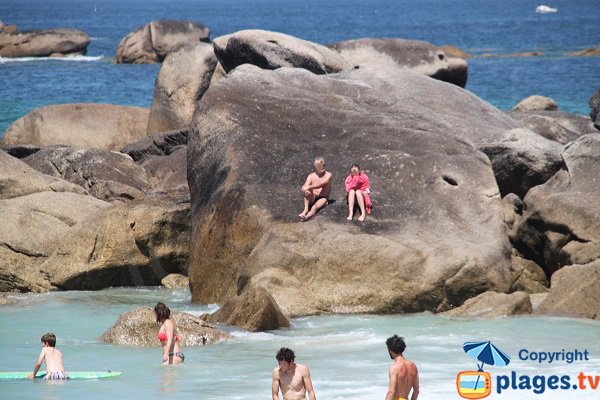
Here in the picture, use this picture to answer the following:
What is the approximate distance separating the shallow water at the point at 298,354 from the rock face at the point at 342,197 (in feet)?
1.99

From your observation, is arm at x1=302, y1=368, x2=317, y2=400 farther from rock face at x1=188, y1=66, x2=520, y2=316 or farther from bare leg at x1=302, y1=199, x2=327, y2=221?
bare leg at x1=302, y1=199, x2=327, y2=221

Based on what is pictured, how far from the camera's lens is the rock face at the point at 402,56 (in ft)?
112

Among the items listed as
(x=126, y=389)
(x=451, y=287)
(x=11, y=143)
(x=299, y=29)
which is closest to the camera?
(x=126, y=389)

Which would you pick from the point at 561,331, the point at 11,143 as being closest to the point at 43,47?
the point at 11,143

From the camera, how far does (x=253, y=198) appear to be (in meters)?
21.3

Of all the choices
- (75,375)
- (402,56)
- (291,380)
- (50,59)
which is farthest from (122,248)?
(50,59)

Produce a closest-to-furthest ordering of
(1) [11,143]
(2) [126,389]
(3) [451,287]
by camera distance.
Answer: (2) [126,389], (3) [451,287], (1) [11,143]

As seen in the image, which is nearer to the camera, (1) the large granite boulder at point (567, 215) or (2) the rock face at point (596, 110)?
(1) the large granite boulder at point (567, 215)

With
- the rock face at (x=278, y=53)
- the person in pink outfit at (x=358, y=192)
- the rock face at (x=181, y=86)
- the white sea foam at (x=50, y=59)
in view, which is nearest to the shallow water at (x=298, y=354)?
the person in pink outfit at (x=358, y=192)

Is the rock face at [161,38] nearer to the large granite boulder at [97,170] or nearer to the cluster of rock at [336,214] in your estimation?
the large granite boulder at [97,170]

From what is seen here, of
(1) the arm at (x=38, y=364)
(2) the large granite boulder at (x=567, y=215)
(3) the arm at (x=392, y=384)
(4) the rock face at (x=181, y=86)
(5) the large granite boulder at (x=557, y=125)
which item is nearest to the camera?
(3) the arm at (x=392, y=384)

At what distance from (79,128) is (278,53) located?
25.8ft

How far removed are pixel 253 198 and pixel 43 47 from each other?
56.9m

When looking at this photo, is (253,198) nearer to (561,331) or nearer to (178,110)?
(561,331)
